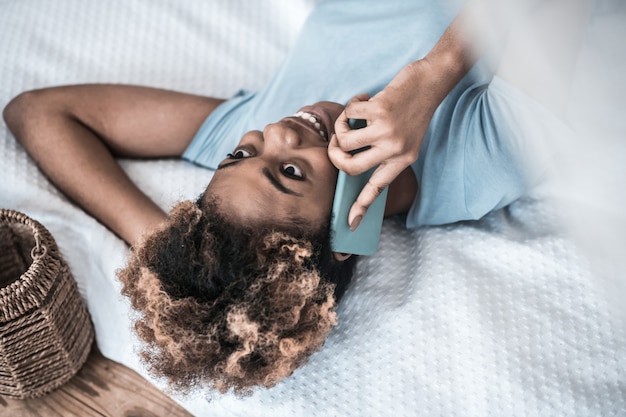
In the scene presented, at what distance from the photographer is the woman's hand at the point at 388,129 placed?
81 cm

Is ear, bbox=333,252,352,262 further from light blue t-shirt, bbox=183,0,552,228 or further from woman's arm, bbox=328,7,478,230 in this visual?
light blue t-shirt, bbox=183,0,552,228

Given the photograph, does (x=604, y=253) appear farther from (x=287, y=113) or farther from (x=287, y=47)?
(x=287, y=47)

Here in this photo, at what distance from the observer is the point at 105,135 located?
4.20ft

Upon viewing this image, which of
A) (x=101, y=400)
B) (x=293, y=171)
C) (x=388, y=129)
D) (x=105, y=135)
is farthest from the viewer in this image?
(x=105, y=135)

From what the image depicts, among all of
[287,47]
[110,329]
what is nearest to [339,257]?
[110,329]

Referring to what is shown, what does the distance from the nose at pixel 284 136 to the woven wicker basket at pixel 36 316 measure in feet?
1.35

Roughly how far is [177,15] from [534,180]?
1011 millimetres

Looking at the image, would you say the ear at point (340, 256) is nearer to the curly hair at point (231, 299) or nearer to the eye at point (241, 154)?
the curly hair at point (231, 299)

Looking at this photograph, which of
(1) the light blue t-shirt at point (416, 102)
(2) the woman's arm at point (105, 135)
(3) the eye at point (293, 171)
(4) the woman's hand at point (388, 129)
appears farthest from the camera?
(2) the woman's arm at point (105, 135)

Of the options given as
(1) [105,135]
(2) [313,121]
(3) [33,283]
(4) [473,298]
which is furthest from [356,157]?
(1) [105,135]

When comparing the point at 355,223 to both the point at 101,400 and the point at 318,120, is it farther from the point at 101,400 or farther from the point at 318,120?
the point at 101,400

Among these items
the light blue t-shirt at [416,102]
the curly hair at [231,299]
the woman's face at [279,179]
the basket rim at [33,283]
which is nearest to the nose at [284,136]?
the woman's face at [279,179]

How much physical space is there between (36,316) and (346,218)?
522 millimetres

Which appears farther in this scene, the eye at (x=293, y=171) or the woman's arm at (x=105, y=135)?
the woman's arm at (x=105, y=135)
